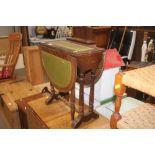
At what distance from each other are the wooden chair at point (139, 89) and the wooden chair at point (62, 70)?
30 cm

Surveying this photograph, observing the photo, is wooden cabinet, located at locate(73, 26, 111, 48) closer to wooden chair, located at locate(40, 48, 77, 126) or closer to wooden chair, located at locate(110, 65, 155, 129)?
wooden chair, located at locate(40, 48, 77, 126)

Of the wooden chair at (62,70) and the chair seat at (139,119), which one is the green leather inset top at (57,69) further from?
the chair seat at (139,119)

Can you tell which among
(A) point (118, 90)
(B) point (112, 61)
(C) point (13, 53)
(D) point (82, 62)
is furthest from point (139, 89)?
(C) point (13, 53)

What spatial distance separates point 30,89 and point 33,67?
0.36 meters

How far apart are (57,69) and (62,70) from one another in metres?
0.10

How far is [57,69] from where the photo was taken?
1.38 metres

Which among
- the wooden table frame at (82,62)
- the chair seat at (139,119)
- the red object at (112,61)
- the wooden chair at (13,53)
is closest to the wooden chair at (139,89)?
the chair seat at (139,119)

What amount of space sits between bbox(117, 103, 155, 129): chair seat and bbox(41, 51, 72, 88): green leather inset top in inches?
17.1

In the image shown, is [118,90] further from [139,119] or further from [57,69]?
[57,69]

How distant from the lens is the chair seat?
3.53 ft

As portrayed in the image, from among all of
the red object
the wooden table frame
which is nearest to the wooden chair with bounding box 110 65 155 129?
the wooden table frame
